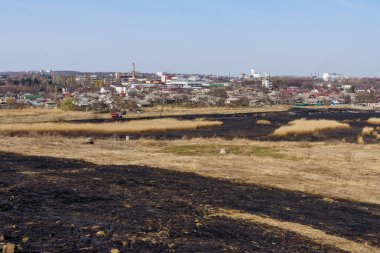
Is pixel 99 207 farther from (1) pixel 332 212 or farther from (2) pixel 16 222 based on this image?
(1) pixel 332 212

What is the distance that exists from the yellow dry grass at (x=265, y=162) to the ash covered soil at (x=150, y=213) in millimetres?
1731

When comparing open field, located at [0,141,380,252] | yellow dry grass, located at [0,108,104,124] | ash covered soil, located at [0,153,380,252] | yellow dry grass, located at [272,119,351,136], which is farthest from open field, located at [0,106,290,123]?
ash covered soil, located at [0,153,380,252]

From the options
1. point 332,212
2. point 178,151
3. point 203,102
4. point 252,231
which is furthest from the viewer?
point 203,102

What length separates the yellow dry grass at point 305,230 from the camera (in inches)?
398

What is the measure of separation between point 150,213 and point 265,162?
1240cm

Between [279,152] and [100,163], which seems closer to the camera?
[100,163]

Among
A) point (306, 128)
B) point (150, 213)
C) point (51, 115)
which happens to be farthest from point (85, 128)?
point (150, 213)

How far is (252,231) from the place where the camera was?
10.6 meters

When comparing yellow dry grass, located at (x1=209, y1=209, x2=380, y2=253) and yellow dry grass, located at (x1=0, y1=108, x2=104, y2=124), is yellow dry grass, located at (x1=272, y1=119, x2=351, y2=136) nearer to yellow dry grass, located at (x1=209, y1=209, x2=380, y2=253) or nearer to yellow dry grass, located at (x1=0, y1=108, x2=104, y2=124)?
yellow dry grass, located at (x1=0, y1=108, x2=104, y2=124)

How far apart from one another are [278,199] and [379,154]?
653 inches

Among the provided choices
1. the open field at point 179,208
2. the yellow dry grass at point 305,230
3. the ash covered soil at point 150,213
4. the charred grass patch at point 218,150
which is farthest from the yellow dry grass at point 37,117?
the yellow dry grass at point 305,230

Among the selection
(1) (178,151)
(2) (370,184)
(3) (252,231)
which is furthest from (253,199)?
(1) (178,151)

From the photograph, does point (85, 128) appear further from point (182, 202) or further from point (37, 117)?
point (182, 202)

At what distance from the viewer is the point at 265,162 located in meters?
22.8
